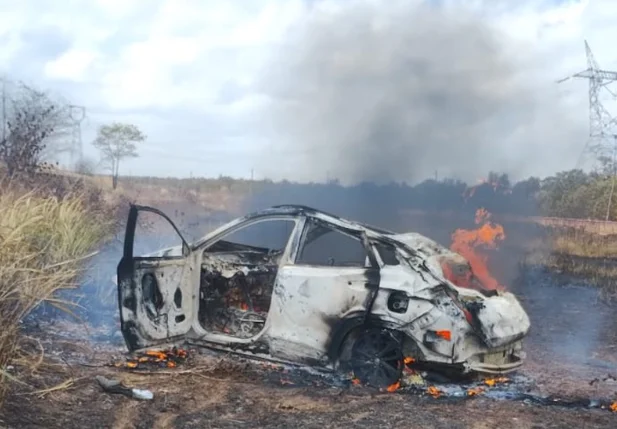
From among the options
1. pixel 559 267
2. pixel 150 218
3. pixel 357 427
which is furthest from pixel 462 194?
pixel 357 427

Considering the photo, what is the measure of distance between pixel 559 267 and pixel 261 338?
36.2 ft

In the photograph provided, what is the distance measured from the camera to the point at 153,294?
255 inches

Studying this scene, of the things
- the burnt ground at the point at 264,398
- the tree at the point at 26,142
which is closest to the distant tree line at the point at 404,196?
the tree at the point at 26,142

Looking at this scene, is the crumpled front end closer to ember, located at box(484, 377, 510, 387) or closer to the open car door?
ember, located at box(484, 377, 510, 387)

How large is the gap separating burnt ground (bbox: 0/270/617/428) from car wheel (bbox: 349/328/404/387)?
0.14m

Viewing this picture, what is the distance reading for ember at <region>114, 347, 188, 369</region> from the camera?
640 centimetres

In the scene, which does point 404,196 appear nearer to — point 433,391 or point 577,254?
point 577,254

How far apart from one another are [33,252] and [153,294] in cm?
116

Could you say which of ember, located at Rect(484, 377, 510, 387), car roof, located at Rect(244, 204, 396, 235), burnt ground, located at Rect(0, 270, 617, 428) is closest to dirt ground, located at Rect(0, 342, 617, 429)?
burnt ground, located at Rect(0, 270, 617, 428)

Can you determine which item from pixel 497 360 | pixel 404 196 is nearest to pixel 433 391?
pixel 497 360

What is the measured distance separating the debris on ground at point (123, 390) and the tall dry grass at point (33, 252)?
84cm

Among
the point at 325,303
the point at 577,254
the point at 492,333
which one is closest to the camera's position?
the point at 492,333

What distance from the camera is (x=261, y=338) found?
6.23 meters

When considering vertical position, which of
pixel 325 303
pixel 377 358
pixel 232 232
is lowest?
pixel 377 358
